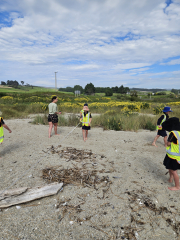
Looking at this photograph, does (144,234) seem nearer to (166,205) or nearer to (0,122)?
(166,205)

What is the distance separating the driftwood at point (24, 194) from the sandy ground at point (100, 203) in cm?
9

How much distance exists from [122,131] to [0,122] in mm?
5892

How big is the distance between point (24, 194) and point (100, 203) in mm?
1409

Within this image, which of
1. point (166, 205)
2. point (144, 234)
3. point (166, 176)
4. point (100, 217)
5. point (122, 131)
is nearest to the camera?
point (144, 234)

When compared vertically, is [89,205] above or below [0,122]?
below

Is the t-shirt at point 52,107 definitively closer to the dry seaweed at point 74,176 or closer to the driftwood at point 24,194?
the dry seaweed at point 74,176

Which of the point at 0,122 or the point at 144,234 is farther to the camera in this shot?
the point at 0,122

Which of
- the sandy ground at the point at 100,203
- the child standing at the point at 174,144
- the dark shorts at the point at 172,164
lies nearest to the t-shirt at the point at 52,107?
the sandy ground at the point at 100,203

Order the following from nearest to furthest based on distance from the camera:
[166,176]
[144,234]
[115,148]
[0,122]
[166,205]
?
[144,234]
[166,205]
[166,176]
[0,122]
[115,148]

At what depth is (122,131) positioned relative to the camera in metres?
8.55

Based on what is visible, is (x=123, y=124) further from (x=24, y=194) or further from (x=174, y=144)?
(x=24, y=194)

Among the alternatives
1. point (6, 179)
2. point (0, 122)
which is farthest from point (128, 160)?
point (0, 122)

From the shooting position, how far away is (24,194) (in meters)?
3.00

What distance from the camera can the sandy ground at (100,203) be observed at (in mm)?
2369
